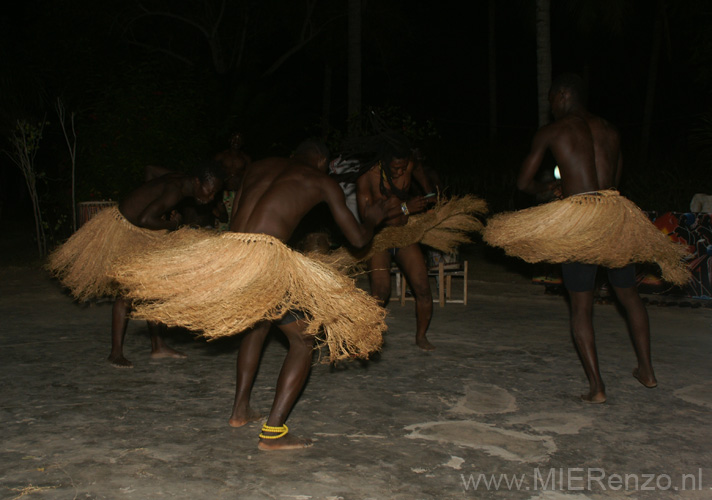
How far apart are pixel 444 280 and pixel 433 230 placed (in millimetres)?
1960

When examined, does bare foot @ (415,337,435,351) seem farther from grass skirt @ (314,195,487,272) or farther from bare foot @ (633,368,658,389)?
bare foot @ (633,368,658,389)

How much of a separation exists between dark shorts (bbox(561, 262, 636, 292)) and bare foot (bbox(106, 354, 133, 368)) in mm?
3112

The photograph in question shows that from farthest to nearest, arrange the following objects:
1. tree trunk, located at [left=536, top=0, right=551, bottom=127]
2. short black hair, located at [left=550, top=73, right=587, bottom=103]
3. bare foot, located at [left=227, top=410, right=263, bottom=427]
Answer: tree trunk, located at [left=536, top=0, right=551, bottom=127]
short black hair, located at [left=550, top=73, right=587, bottom=103]
bare foot, located at [left=227, top=410, right=263, bottom=427]

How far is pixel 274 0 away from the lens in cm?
1762

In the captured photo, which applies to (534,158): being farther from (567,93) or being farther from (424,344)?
(424,344)

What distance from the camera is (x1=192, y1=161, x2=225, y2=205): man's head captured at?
16.1 ft

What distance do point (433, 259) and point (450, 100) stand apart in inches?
991

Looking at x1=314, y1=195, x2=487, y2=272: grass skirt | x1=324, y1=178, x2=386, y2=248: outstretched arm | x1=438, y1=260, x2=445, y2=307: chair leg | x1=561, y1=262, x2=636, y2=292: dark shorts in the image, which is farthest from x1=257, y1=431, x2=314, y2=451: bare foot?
x1=438, y1=260, x2=445, y2=307: chair leg

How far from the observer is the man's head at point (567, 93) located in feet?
14.8

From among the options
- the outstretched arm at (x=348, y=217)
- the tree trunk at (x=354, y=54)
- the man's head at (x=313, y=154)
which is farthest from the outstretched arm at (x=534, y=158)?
the tree trunk at (x=354, y=54)

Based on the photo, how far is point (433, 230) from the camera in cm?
637

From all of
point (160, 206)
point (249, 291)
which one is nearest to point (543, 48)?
point (160, 206)

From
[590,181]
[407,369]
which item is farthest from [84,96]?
[590,181]

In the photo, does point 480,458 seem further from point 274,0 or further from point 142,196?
point 274,0
